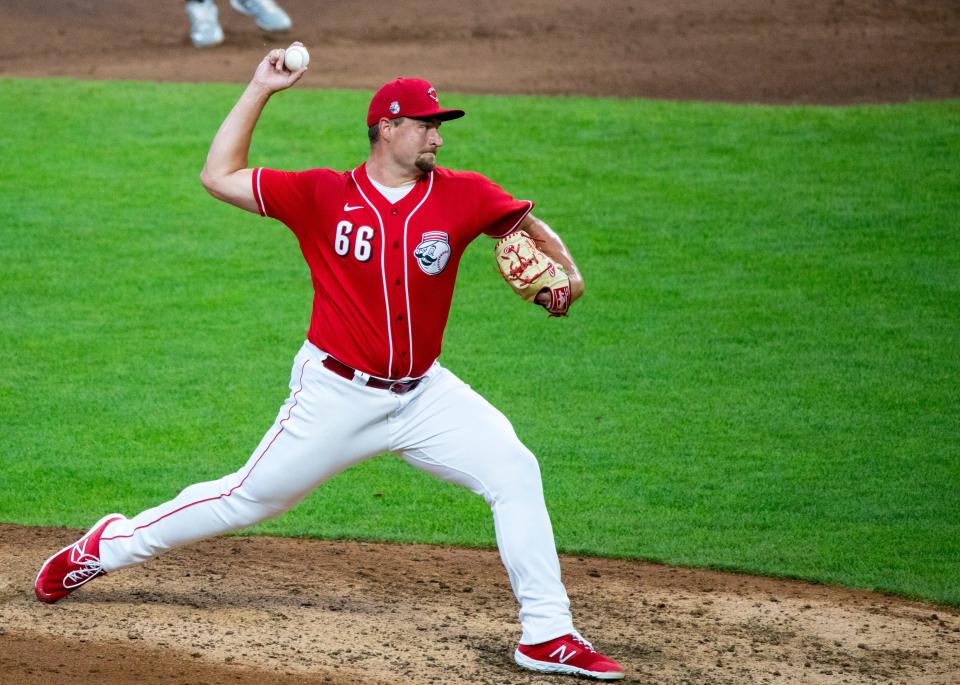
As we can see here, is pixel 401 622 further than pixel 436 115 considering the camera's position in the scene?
Yes

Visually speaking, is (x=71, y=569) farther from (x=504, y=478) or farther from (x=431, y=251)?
(x=431, y=251)

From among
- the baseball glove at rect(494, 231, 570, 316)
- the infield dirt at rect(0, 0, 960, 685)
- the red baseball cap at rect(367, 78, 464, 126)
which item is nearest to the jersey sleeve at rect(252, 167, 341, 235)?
the red baseball cap at rect(367, 78, 464, 126)

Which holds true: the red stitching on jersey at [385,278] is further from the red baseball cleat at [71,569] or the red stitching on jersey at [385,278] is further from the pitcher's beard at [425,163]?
the red baseball cleat at [71,569]

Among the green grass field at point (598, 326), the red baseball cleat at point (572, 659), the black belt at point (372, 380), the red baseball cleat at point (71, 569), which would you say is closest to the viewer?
the red baseball cleat at point (572, 659)

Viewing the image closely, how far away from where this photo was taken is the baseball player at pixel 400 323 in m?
4.41

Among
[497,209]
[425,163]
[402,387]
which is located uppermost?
[425,163]

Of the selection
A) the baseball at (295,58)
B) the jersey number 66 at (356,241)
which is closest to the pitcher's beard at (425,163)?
the jersey number 66 at (356,241)

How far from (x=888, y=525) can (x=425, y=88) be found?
9.96 ft

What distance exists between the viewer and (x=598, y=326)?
8.62 metres

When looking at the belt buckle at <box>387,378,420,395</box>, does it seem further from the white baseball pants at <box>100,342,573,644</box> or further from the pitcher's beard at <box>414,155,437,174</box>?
the pitcher's beard at <box>414,155,437,174</box>

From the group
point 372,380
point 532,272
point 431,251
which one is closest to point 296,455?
point 372,380

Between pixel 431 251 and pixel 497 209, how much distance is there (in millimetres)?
264

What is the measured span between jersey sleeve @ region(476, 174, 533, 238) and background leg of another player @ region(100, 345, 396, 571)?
655 mm

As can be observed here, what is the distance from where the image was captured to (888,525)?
6.12 m
